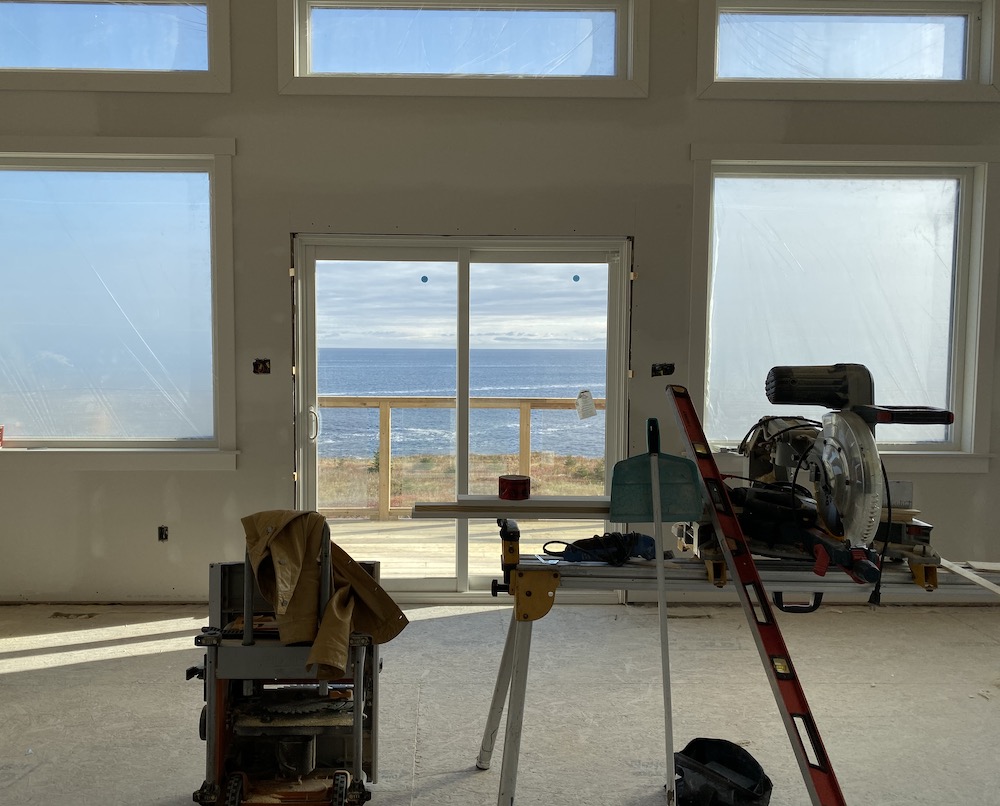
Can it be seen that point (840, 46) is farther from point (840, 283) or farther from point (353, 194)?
point (353, 194)

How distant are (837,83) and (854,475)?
2.99m

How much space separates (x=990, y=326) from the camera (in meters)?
4.36

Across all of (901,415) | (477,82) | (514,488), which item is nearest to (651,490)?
(514,488)

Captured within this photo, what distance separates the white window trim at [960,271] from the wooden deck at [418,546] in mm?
1367

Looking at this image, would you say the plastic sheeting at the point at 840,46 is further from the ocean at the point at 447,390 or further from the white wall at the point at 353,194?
the ocean at the point at 447,390

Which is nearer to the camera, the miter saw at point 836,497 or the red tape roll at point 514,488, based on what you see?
the miter saw at point 836,497

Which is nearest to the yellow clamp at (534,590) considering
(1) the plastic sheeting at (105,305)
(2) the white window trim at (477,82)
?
(1) the plastic sheeting at (105,305)

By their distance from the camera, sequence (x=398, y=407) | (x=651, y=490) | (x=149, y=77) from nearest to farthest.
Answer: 1. (x=651, y=490)
2. (x=149, y=77)
3. (x=398, y=407)

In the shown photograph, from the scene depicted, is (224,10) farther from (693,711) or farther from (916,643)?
(916,643)

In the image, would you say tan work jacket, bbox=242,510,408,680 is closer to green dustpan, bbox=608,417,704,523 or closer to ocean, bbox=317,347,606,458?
green dustpan, bbox=608,417,704,523

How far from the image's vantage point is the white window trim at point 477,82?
164 inches

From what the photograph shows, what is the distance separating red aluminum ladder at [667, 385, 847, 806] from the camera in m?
1.84

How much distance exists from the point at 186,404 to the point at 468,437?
1542 mm

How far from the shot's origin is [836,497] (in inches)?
84.6
